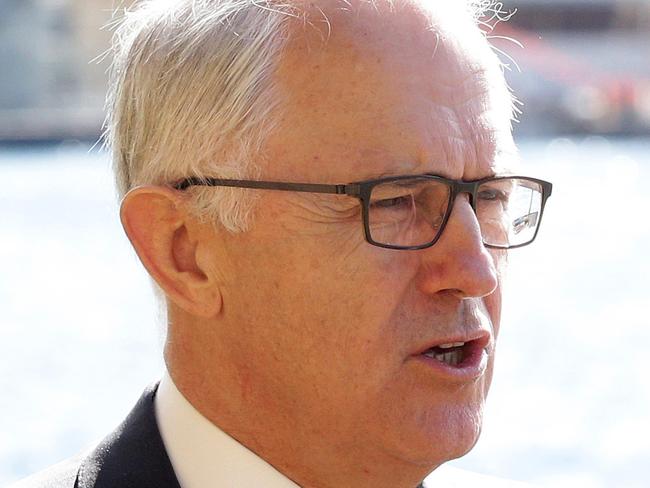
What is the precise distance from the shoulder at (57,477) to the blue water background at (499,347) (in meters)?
0.26

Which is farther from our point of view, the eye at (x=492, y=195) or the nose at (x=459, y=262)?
the eye at (x=492, y=195)

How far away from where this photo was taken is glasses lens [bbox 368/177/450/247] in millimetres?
1718

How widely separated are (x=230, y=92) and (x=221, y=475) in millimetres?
579

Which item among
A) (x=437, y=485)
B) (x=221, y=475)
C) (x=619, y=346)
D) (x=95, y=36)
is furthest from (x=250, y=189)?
(x=95, y=36)

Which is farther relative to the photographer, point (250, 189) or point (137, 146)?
point (137, 146)

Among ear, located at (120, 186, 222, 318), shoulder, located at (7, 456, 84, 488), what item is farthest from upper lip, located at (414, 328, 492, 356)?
shoulder, located at (7, 456, 84, 488)

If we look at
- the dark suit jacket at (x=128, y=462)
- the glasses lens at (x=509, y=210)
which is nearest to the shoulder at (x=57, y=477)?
the dark suit jacket at (x=128, y=462)

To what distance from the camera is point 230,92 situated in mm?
1798

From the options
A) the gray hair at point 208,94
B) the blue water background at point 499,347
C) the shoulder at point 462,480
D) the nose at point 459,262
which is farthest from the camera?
the blue water background at point 499,347

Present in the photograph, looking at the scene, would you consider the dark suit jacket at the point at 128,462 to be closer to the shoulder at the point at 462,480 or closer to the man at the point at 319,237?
the man at the point at 319,237

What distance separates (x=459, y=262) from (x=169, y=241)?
474 millimetres

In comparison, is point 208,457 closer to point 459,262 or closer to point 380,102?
point 459,262

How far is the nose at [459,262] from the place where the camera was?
66.1 inches

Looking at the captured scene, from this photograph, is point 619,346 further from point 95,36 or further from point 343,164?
point 95,36
